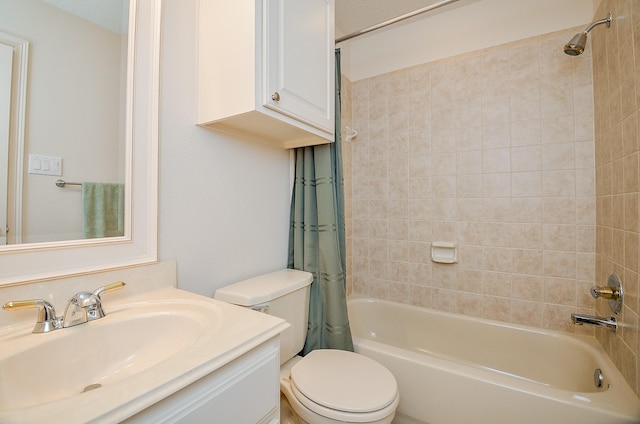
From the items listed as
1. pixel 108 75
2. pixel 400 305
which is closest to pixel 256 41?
pixel 108 75

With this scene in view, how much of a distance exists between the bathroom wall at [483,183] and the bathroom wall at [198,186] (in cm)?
100

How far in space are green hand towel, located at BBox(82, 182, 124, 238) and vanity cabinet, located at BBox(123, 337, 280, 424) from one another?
0.62 m

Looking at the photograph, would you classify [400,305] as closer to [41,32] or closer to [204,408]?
A: [204,408]

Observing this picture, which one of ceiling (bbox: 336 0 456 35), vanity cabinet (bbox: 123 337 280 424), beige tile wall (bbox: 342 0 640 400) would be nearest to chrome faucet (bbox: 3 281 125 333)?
vanity cabinet (bbox: 123 337 280 424)

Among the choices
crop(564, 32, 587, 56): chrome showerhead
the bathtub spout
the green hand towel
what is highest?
crop(564, 32, 587, 56): chrome showerhead

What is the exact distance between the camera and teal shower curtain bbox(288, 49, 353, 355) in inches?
54.2

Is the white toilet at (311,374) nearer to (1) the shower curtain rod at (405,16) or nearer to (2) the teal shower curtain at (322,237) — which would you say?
(2) the teal shower curtain at (322,237)

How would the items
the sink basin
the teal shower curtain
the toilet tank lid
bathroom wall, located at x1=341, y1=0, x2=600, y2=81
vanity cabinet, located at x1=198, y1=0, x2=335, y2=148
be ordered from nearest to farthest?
1. the sink basin
2. vanity cabinet, located at x1=198, y1=0, x2=335, y2=148
3. the toilet tank lid
4. the teal shower curtain
5. bathroom wall, located at x1=341, y1=0, x2=600, y2=81

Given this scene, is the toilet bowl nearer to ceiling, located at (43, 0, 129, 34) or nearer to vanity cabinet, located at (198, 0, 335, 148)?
vanity cabinet, located at (198, 0, 335, 148)

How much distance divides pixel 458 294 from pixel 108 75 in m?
2.08

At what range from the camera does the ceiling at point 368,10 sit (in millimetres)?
1747

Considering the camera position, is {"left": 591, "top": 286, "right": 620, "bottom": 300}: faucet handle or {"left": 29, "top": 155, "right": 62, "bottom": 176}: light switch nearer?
{"left": 29, "top": 155, "right": 62, "bottom": 176}: light switch

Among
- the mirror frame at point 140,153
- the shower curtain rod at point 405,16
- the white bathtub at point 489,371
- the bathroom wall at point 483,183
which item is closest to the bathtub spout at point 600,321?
the white bathtub at point 489,371

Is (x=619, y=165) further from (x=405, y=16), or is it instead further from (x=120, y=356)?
(x=120, y=356)
